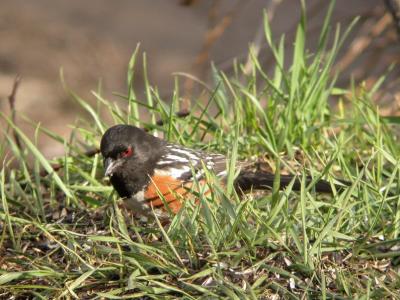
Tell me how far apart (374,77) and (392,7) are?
2.96 metres

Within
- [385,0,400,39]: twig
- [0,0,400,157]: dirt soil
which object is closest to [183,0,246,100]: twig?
[0,0,400,157]: dirt soil

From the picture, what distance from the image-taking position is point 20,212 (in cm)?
404

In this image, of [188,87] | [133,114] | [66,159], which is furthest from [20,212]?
[188,87]

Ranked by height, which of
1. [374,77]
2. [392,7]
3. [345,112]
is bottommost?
[374,77]

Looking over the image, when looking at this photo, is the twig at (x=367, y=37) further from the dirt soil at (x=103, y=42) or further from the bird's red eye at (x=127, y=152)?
the bird's red eye at (x=127, y=152)

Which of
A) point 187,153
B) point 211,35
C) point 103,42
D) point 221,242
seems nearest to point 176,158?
point 187,153

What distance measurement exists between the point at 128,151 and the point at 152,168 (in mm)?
130

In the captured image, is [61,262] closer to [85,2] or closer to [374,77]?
[374,77]

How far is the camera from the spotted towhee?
406 centimetres

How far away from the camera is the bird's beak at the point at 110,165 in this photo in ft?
13.4

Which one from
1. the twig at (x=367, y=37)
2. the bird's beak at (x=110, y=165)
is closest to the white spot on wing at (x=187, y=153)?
A: the bird's beak at (x=110, y=165)

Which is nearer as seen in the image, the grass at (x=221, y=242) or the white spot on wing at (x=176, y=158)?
the grass at (x=221, y=242)

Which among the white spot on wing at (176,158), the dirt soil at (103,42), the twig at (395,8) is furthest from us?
the dirt soil at (103,42)

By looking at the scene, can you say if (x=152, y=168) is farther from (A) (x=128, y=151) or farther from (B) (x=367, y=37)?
(B) (x=367, y=37)
